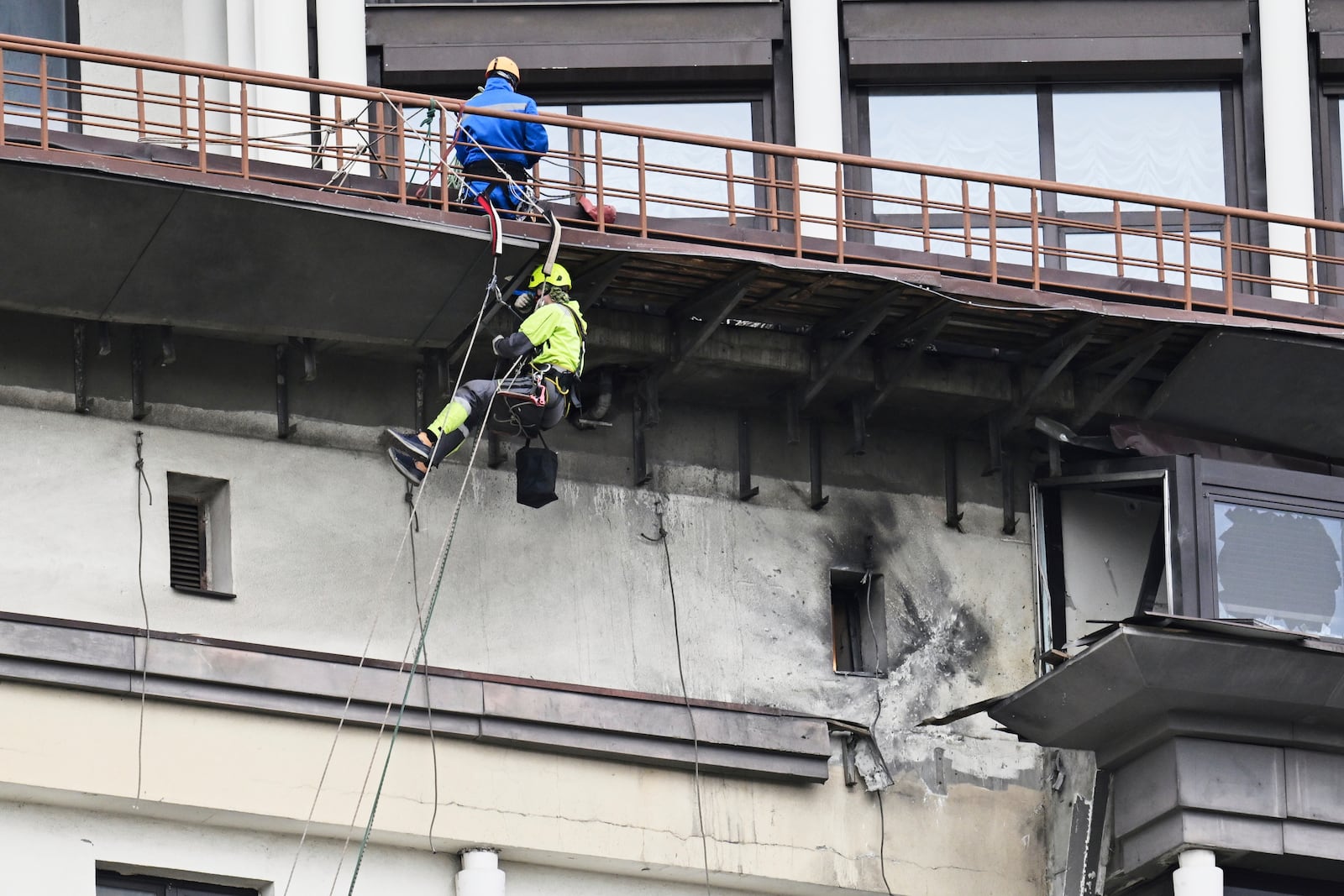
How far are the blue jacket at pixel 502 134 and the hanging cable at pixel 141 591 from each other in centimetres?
352

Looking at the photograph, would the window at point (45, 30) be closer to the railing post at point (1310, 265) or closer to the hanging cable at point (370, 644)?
the hanging cable at point (370, 644)

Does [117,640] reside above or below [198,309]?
below

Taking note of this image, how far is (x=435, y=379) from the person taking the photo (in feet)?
85.4

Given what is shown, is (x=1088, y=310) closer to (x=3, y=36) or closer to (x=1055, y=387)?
(x=1055, y=387)

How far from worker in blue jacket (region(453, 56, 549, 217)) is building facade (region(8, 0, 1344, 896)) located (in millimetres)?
369

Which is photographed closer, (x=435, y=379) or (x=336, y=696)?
(x=336, y=696)

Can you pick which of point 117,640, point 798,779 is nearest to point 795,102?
point 798,779

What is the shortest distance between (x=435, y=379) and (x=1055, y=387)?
5.61 metres

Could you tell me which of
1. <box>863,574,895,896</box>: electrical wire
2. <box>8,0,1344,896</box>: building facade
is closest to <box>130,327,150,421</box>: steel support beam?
<box>8,0,1344,896</box>: building facade

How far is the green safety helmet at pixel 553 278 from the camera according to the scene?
24.3 m

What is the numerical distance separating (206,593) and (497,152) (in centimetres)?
425

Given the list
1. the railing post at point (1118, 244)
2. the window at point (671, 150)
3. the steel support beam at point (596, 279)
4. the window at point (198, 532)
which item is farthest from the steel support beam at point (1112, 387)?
the window at point (198, 532)

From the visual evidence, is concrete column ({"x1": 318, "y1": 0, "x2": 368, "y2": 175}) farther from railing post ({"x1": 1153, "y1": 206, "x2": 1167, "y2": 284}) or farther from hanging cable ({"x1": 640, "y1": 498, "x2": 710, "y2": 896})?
railing post ({"x1": 1153, "y1": 206, "x2": 1167, "y2": 284})

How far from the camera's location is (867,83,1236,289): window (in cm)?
2919
